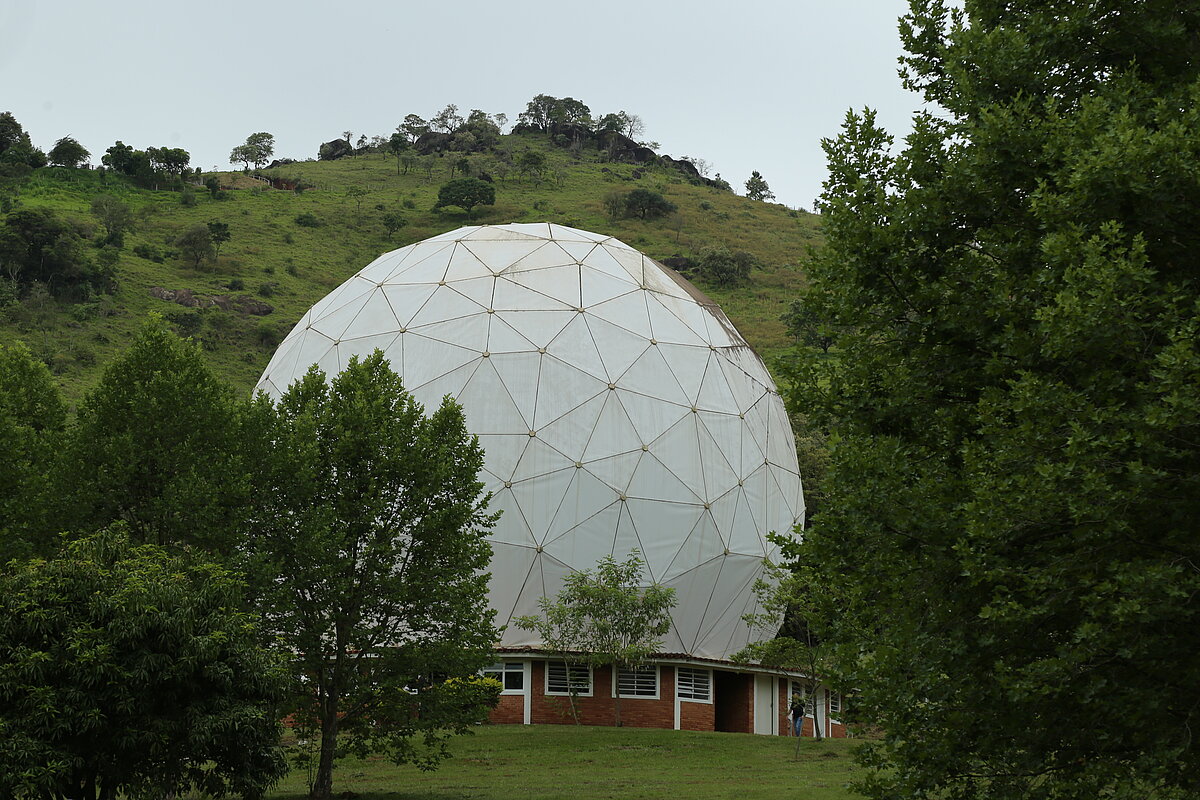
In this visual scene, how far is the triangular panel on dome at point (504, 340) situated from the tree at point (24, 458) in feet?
41.4

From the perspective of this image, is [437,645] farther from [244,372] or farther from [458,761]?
[244,372]

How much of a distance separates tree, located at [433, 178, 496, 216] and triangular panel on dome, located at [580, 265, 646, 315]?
7359 cm

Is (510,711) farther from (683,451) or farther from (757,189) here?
(757,189)

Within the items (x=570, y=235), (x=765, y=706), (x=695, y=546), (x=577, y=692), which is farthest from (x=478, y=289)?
(x=765, y=706)

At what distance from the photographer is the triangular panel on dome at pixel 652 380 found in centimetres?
3484

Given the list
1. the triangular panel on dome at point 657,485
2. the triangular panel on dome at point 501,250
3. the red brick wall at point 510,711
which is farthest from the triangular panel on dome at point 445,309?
the red brick wall at point 510,711

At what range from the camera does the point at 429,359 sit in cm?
3453

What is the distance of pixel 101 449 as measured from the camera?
73.4 ft

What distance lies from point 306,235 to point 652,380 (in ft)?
241

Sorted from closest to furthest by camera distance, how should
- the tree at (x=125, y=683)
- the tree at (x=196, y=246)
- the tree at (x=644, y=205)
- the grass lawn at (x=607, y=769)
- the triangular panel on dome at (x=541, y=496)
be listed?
the tree at (x=125, y=683)
the grass lawn at (x=607, y=769)
the triangular panel on dome at (x=541, y=496)
the tree at (x=196, y=246)
the tree at (x=644, y=205)

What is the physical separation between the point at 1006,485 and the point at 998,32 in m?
5.61

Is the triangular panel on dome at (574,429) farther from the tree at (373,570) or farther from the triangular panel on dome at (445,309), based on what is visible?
the tree at (373,570)

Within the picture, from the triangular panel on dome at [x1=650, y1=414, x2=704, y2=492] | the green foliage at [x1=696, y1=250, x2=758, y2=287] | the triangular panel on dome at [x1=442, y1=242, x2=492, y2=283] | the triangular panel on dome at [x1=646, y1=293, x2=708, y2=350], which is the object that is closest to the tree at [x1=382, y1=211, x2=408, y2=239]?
the green foliage at [x1=696, y1=250, x2=758, y2=287]

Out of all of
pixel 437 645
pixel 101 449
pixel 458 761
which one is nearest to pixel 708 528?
pixel 458 761
